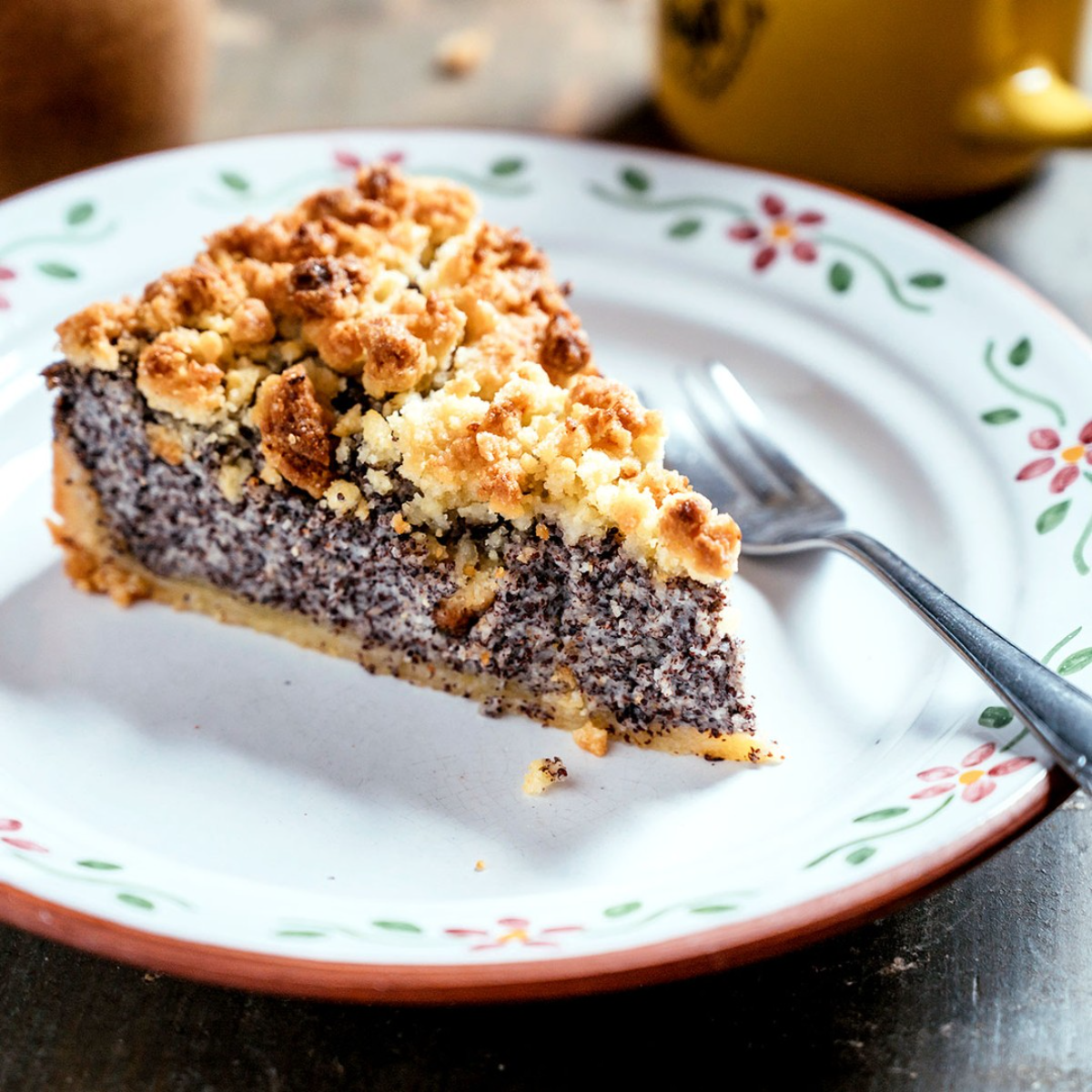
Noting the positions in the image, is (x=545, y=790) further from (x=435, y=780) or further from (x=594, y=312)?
(x=594, y=312)

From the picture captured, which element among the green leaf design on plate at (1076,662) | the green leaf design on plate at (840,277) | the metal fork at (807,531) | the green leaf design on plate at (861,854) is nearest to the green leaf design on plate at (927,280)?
the green leaf design on plate at (840,277)

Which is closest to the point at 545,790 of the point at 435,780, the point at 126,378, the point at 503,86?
the point at 435,780

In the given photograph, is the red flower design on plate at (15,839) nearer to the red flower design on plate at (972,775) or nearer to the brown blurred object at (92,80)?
the red flower design on plate at (972,775)

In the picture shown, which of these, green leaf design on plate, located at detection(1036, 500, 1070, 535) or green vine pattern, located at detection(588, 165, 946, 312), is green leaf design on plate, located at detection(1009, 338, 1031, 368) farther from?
green leaf design on plate, located at detection(1036, 500, 1070, 535)

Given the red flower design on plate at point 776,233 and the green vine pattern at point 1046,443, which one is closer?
the green vine pattern at point 1046,443

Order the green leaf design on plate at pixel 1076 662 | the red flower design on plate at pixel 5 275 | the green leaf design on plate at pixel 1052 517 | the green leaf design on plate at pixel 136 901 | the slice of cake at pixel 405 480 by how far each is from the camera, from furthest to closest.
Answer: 1. the red flower design on plate at pixel 5 275
2. the green leaf design on plate at pixel 1052 517
3. the slice of cake at pixel 405 480
4. the green leaf design on plate at pixel 1076 662
5. the green leaf design on plate at pixel 136 901

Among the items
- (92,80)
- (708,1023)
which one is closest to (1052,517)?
(708,1023)

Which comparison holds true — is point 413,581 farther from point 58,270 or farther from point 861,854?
point 58,270
